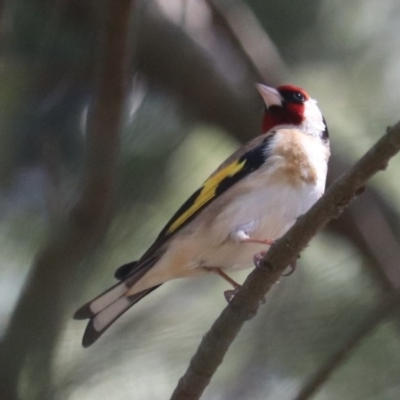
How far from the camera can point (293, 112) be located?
3.15 metres

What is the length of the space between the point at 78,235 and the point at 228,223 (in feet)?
1.64

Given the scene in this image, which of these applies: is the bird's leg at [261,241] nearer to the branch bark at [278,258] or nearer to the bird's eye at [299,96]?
the branch bark at [278,258]

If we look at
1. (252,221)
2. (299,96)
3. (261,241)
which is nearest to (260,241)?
(261,241)

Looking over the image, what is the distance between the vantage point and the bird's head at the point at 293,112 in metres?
2.99

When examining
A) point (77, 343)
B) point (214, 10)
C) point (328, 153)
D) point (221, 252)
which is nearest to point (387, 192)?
point (328, 153)

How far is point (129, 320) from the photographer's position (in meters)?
2.82

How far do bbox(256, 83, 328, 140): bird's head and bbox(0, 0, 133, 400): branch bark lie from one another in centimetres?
85

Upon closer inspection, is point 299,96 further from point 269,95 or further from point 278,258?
point 278,258

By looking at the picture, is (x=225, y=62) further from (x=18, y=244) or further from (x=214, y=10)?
(x=18, y=244)

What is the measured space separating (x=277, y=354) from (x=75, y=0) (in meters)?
1.30

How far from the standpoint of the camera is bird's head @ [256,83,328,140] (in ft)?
9.82

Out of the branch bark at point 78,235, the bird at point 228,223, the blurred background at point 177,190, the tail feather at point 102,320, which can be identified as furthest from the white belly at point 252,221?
the branch bark at point 78,235

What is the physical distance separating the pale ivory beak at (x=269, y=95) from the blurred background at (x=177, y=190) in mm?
46

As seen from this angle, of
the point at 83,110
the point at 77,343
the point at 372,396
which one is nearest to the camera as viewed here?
the point at 372,396
